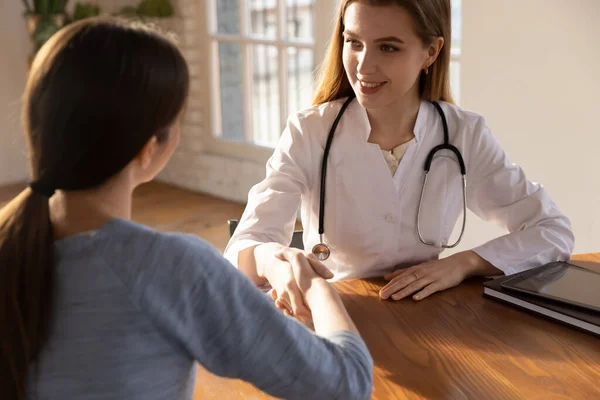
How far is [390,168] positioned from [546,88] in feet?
4.10

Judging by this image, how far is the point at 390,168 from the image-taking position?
182 cm

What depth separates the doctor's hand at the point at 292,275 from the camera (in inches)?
49.3

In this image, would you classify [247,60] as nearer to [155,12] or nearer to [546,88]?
[155,12]

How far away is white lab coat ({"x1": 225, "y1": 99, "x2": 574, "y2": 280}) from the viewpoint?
179 cm

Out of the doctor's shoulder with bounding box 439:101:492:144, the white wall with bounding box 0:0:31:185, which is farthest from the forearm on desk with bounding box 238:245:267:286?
the white wall with bounding box 0:0:31:185

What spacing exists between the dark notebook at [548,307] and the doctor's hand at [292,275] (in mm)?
382

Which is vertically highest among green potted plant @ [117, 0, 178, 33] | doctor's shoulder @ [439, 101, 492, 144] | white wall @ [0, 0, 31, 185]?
green potted plant @ [117, 0, 178, 33]

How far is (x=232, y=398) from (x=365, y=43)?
0.87m

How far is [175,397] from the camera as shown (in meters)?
0.88

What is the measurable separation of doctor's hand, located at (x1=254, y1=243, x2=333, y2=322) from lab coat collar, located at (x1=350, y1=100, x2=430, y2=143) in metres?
0.49

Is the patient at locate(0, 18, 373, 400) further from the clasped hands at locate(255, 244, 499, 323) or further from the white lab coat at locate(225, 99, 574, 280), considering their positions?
the white lab coat at locate(225, 99, 574, 280)

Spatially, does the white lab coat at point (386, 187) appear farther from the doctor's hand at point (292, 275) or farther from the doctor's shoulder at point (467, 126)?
the doctor's hand at point (292, 275)

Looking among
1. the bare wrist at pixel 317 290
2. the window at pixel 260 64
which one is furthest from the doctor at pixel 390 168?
the window at pixel 260 64

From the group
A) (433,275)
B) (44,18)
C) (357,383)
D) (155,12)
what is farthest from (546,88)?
(44,18)
